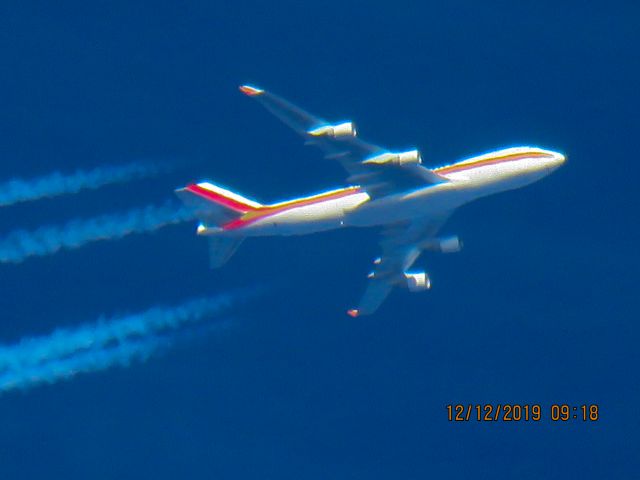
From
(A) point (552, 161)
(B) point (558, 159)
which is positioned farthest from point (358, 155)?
(B) point (558, 159)

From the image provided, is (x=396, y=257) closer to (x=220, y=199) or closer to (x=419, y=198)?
(x=419, y=198)

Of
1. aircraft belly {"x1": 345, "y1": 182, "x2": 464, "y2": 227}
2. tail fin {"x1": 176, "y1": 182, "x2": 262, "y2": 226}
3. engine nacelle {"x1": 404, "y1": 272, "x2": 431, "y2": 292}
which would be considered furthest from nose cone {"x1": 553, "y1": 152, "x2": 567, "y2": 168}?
tail fin {"x1": 176, "y1": 182, "x2": 262, "y2": 226}

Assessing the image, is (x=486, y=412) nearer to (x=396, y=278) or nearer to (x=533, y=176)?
(x=396, y=278)

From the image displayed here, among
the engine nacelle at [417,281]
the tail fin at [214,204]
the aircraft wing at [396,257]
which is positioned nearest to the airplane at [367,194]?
the tail fin at [214,204]

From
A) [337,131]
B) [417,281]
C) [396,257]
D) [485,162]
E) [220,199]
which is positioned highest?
[337,131]

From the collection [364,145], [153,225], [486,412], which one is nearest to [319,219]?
[364,145]

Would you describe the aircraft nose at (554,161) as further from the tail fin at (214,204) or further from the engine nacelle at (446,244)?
the tail fin at (214,204)

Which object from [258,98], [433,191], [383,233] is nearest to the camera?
[258,98]

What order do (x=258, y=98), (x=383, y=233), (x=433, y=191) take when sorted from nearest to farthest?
(x=258, y=98) < (x=433, y=191) < (x=383, y=233)
